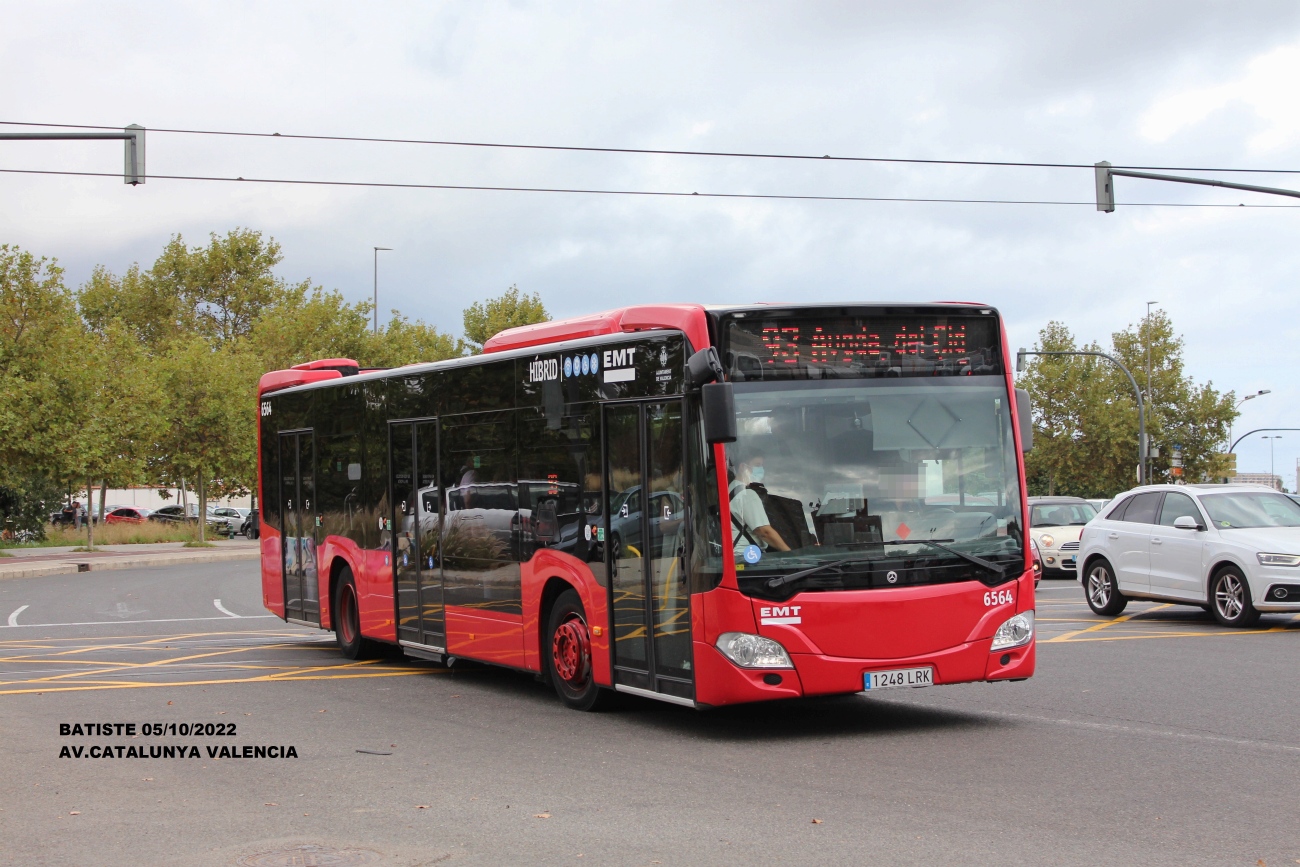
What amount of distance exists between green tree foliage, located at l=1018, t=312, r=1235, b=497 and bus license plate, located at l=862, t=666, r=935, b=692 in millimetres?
68591

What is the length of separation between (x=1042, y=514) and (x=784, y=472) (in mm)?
20583

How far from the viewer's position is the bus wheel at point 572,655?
10.8 metres

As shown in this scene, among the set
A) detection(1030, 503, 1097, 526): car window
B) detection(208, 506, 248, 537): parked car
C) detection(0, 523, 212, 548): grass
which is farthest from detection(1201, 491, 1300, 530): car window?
detection(208, 506, 248, 537): parked car

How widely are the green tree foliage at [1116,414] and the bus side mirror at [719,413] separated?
69.2 m

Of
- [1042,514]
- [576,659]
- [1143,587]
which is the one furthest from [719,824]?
[1042,514]

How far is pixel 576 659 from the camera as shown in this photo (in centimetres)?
1090

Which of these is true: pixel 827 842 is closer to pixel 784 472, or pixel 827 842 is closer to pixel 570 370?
pixel 784 472

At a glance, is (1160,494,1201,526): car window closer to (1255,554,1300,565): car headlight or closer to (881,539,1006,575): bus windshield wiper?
(1255,554,1300,565): car headlight

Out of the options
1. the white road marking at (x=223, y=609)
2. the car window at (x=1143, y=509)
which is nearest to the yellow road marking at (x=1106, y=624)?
the car window at (x=1143, y=509)

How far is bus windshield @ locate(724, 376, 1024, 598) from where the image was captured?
9250 millimetres

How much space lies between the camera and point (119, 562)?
42.2m

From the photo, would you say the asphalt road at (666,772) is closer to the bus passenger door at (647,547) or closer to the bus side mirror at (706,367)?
the bus passenger door at (647,547)

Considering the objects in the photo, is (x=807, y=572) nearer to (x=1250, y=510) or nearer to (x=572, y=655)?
(x=572, y=655)

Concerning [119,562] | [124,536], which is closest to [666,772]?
[119,562]
